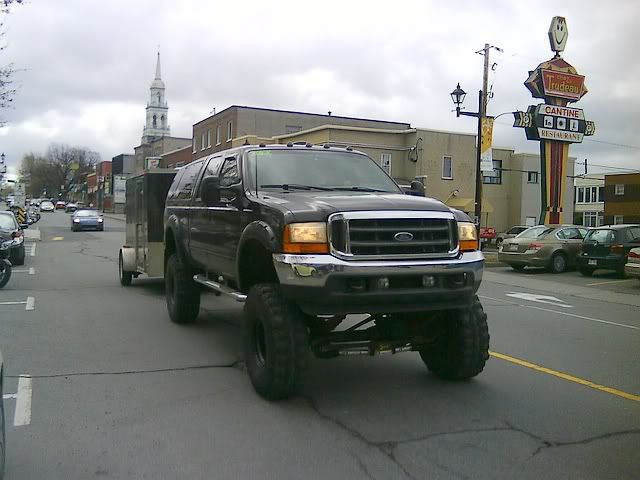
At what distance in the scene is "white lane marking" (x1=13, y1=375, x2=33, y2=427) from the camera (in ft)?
16.6

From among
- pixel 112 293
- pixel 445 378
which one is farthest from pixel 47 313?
pixel 445 378

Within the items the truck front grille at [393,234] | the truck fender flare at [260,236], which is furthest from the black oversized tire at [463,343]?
the truck fender flare at [260,236]

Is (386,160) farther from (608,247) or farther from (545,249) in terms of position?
(608,247)

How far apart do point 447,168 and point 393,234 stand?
36.5m

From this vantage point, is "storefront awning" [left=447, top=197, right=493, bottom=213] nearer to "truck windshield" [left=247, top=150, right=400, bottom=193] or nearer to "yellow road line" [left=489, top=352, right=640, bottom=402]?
"yellow road line" [left=489, top=352, right=640, bottom=402]

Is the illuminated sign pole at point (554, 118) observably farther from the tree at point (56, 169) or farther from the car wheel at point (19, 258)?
the tree at point (56, 169)

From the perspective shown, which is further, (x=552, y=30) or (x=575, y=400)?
(x=552, y=30)

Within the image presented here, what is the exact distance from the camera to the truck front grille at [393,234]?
5.13m

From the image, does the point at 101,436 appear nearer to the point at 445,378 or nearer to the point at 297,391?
the point at 297,391

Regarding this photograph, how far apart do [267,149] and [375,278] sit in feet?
8.06

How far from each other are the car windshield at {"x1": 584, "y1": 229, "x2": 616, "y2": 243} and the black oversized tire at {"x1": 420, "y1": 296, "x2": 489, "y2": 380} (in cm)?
1407

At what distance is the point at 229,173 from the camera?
7.06 m

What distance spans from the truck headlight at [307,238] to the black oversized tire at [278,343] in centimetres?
52

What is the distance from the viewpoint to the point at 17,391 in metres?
5.82
